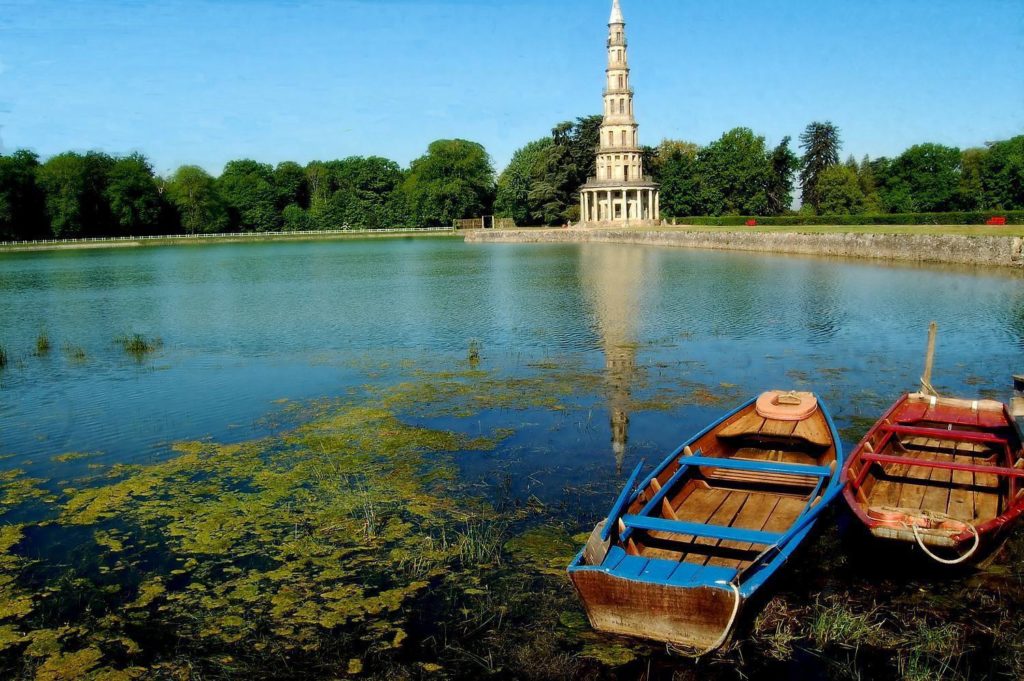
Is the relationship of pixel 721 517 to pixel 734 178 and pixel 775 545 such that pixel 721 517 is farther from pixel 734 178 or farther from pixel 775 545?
pixel 734 178

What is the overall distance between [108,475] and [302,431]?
3198 millimetres

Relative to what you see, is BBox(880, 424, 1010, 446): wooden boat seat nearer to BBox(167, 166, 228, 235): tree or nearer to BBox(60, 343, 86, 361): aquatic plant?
BBox(60, 343, 86, 361): aquatic plant

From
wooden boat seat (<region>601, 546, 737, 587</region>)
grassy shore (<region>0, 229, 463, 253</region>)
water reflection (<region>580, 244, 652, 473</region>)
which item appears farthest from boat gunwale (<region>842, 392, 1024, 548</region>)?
grassy shore (<region>0, 229, 463, 253</region>)

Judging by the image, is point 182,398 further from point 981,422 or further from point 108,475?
point 981,422

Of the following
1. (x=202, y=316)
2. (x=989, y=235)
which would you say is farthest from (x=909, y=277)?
(x=202, y=316)

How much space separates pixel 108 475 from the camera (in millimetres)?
11547

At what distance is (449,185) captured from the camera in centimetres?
11675

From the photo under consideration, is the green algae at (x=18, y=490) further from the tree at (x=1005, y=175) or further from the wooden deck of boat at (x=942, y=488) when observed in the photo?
the tree at (x=1005, y=175)

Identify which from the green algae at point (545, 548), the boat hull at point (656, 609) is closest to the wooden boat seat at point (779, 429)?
the green algae at point (545, 548)

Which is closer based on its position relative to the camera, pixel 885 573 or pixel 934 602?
pixel 934 602

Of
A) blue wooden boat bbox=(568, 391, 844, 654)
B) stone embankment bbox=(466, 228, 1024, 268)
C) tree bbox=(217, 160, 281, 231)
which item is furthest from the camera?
tree bbox=(217, 160, 281, 231)

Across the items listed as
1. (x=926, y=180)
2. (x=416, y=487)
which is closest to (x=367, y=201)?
(x=926, y=180)

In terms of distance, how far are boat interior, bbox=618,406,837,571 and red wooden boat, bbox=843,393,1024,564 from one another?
22.3 inches

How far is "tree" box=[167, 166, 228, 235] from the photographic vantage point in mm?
114625
